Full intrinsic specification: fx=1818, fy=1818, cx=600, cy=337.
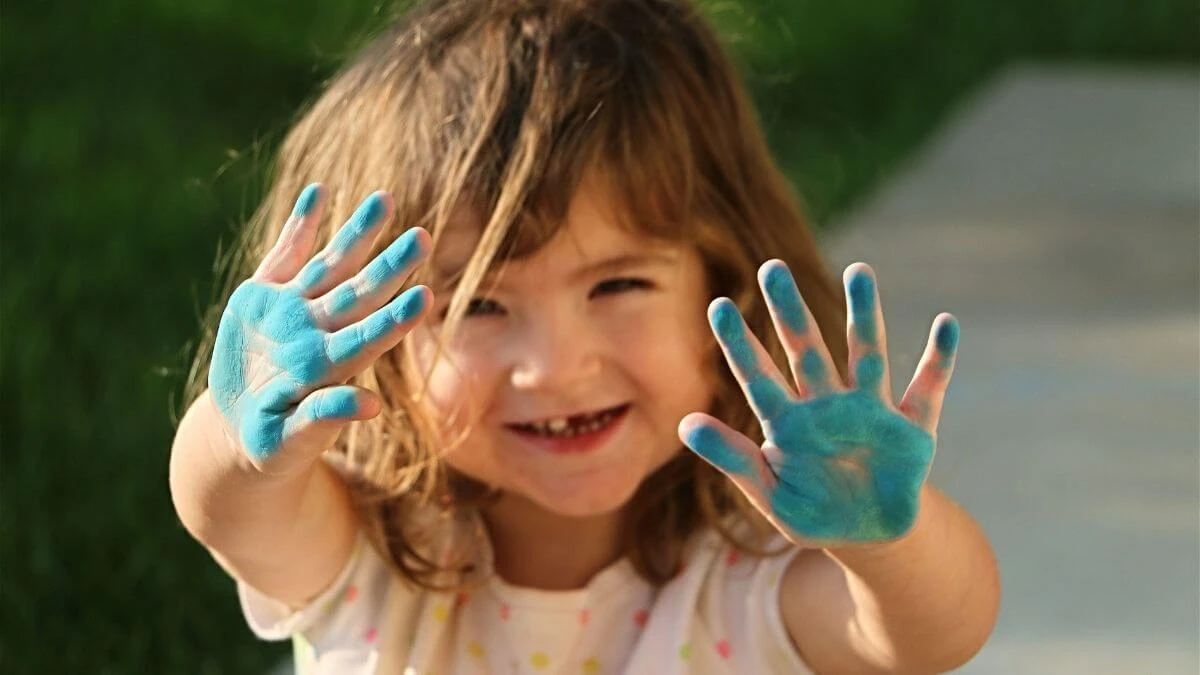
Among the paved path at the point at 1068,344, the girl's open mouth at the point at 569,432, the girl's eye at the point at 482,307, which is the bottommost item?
the paved path at the point at 1068,344

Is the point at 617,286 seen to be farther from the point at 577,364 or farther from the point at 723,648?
the point at 723,648

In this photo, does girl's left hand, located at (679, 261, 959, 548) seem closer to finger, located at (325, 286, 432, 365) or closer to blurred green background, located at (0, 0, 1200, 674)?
finger, located at (325, 286, 432, 365)

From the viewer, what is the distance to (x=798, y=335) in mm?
1529

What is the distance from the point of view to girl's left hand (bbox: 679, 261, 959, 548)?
59.5 inches

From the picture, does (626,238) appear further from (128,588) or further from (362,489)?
(128,588)

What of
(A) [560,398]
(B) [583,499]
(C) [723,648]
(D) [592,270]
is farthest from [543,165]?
(C) [723,648]

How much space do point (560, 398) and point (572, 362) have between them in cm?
5

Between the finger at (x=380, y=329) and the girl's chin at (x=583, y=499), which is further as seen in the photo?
the girl's chin at (x=583, y=499)

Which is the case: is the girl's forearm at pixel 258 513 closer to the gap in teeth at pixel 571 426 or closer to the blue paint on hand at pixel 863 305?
the gap in teeth at pixel 571 426

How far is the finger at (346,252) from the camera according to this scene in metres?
1.60

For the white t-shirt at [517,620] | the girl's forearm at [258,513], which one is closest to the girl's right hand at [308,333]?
the girl's forearm at [258,513]

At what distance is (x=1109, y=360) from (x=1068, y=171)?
1735 mm

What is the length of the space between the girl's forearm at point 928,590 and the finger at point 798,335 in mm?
178

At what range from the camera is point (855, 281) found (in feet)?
4.92
